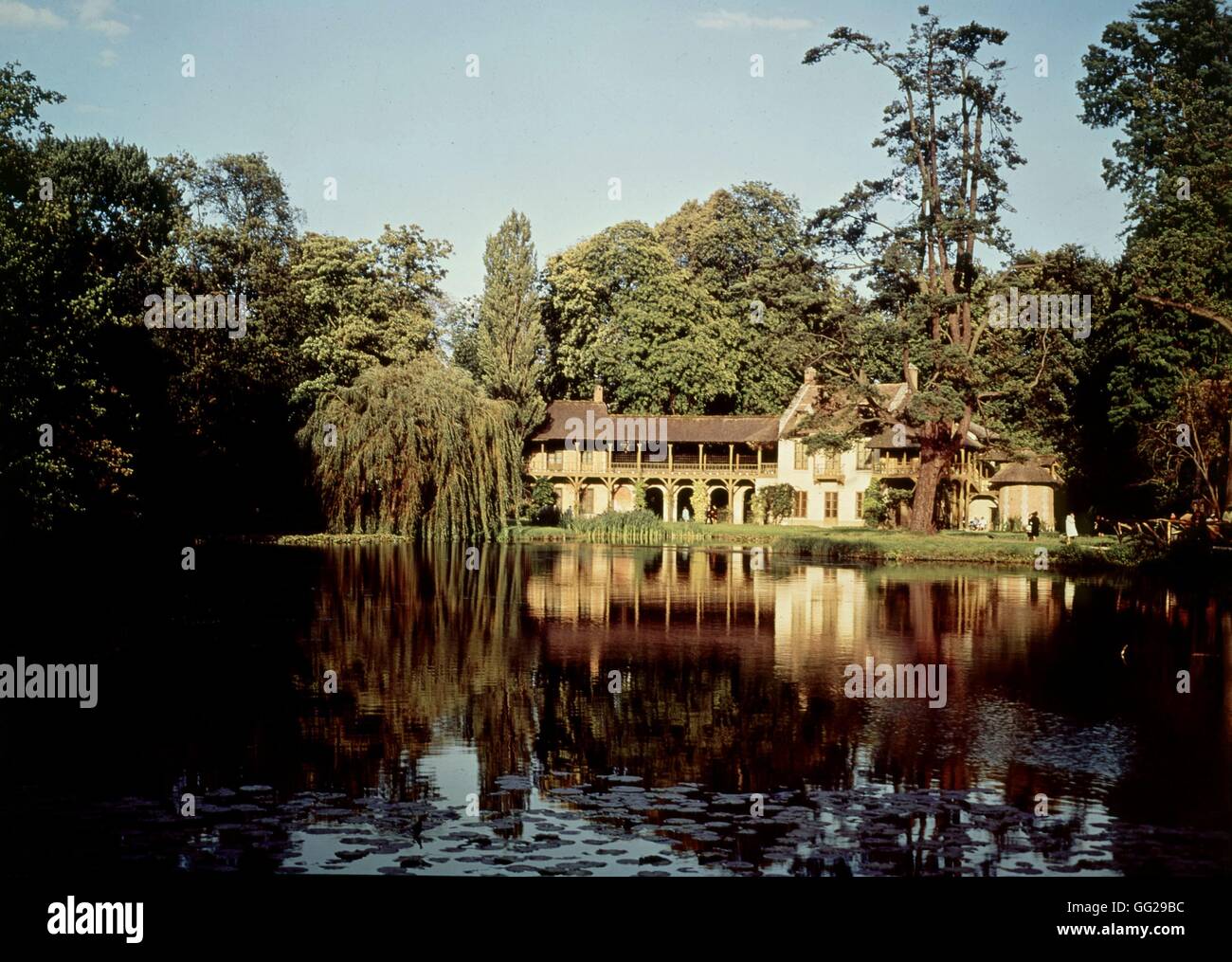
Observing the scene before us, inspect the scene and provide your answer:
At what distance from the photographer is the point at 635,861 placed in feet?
32.6

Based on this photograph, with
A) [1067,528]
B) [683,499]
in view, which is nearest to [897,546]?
[1067,528]

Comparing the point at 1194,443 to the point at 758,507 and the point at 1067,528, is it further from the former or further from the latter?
the point at 758,507

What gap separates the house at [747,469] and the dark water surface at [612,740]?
131ft

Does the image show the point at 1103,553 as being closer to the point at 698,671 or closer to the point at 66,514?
the point at 698,671

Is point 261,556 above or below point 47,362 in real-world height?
below

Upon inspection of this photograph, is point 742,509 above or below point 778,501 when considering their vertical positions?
below

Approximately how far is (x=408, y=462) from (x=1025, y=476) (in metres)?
32.5

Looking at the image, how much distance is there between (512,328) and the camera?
2872 inches

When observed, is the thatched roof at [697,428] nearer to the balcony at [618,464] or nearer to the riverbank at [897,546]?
the balcony at [618,464]

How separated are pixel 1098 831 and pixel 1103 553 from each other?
32814mm

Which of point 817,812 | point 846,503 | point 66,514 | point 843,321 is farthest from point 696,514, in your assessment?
point 817,812

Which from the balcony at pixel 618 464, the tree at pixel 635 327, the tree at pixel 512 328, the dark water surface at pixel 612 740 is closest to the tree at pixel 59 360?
the dark water surface at pixel 612 740

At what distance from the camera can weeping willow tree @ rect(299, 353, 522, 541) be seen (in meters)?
52.0
